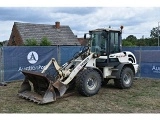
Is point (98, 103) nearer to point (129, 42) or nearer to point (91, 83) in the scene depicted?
point (91, 83)

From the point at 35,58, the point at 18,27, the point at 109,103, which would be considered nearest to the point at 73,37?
the point at 18,27

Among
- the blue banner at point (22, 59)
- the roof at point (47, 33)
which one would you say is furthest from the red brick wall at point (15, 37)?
the blue banner at point (22, 59)

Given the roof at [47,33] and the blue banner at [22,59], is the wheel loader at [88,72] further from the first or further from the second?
the roof at [47,33]

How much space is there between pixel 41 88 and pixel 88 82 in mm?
1649

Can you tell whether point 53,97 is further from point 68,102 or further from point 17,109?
point 17,109

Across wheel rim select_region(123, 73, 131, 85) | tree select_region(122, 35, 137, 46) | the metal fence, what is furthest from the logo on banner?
tree select_region(122, 35, 137, 46)

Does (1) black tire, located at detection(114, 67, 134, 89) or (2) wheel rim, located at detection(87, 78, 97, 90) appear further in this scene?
(1) black tire, located at detection(114, 67, 134, 89)

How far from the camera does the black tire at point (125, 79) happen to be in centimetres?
1137

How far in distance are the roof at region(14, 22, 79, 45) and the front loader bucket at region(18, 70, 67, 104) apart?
28919 millimetres

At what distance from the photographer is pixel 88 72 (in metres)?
9.71

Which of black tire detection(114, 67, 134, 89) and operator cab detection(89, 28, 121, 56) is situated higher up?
operator cab detection(89, 28, 121, 56)

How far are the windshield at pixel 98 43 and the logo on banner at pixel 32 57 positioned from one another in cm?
428

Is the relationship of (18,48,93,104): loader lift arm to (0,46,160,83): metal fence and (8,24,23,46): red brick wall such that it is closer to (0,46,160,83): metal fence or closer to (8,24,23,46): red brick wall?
(0,46,160,83): metal fence

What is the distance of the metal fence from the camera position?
525 inches
